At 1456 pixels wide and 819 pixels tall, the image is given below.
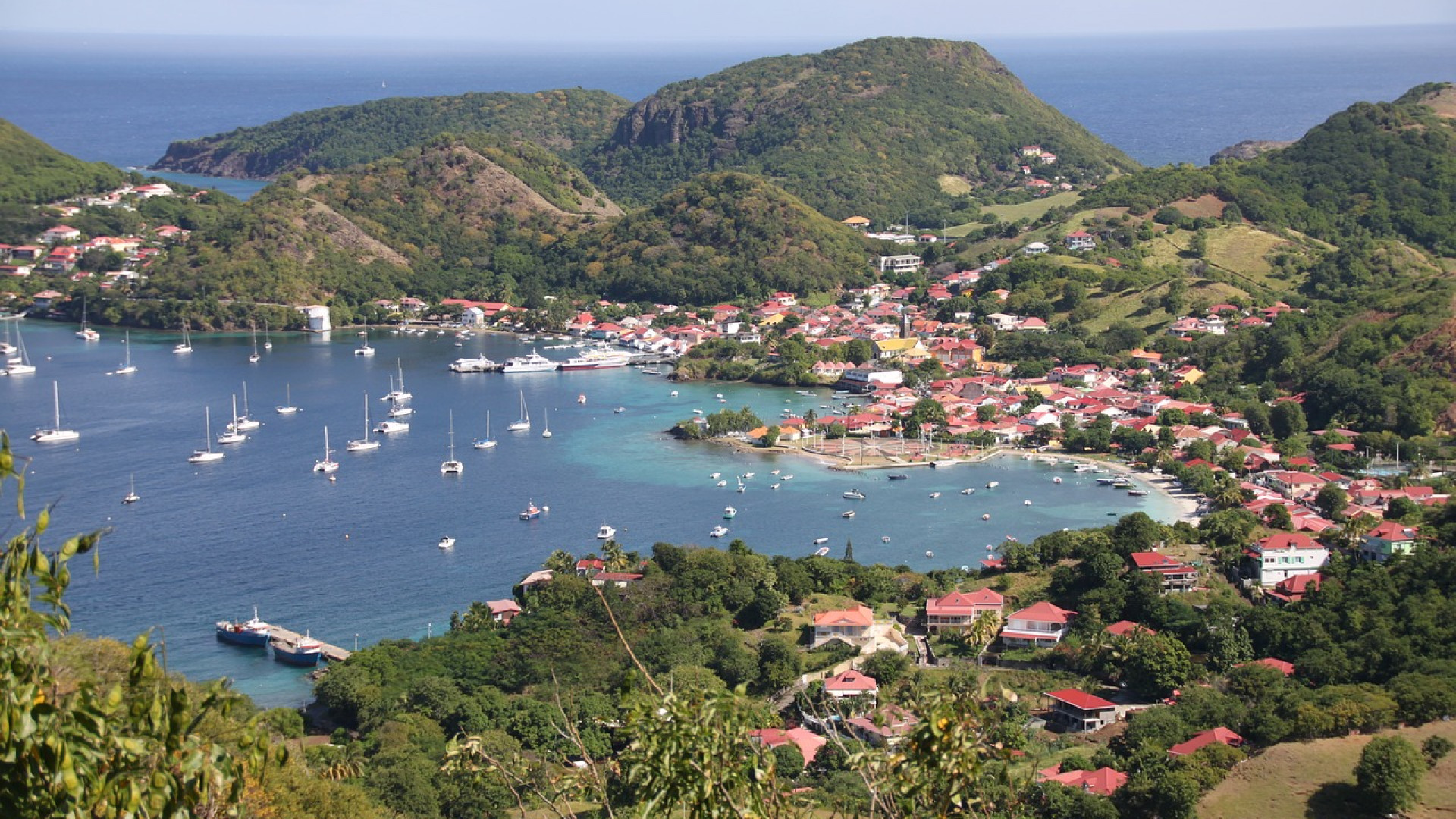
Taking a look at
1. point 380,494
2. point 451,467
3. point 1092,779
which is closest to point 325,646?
point 380,494

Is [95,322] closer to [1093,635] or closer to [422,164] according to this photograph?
[422,164]

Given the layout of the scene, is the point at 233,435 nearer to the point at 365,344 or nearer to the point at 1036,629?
the point at 365,344

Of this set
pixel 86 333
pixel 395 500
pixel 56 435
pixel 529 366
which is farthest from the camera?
pixel 86 333

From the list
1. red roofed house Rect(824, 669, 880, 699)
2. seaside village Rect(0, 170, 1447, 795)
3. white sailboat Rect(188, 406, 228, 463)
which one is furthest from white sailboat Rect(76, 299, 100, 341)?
red roofed house Rect(824, 669, 880, 699)

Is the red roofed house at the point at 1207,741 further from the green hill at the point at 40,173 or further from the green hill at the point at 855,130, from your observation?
the green hill at the point at 40,173

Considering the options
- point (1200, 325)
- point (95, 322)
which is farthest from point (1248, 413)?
point (95, 322)
